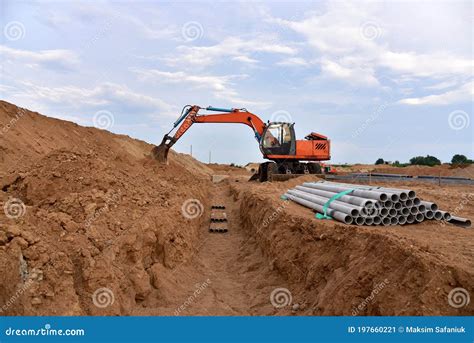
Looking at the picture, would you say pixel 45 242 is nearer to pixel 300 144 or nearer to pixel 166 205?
pixel 166 205

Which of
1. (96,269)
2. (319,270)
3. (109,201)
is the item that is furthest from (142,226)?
(319,270)

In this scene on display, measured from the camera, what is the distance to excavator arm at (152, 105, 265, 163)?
20.1 m

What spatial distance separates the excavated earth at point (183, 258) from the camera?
16.4 feet

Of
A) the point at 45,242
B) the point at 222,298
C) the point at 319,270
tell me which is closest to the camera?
the point at 45,242

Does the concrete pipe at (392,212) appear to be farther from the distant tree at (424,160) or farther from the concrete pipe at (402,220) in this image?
the distant tree at (424,160)

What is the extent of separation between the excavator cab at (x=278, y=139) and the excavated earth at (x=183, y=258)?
36.7ft

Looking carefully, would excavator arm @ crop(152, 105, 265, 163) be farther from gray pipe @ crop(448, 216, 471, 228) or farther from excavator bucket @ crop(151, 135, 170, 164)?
gray pipe @ crop(448, 216, 471, 228)

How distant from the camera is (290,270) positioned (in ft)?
25.4

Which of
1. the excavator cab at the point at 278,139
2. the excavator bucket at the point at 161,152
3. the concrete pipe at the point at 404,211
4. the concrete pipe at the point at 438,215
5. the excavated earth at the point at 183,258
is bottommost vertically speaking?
the excavated earth at the point at 183,258

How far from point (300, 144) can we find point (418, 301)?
19.8m

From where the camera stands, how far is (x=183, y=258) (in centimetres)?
907

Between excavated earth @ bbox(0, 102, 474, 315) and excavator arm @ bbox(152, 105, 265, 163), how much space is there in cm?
806

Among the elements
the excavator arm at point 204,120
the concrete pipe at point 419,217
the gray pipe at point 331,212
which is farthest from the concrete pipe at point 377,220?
the excavator arm at point 204,120

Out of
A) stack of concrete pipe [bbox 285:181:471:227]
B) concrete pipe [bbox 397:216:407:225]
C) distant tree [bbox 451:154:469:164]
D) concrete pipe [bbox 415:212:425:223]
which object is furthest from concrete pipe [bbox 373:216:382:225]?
distant tree [bbox 451:154:469:164]
